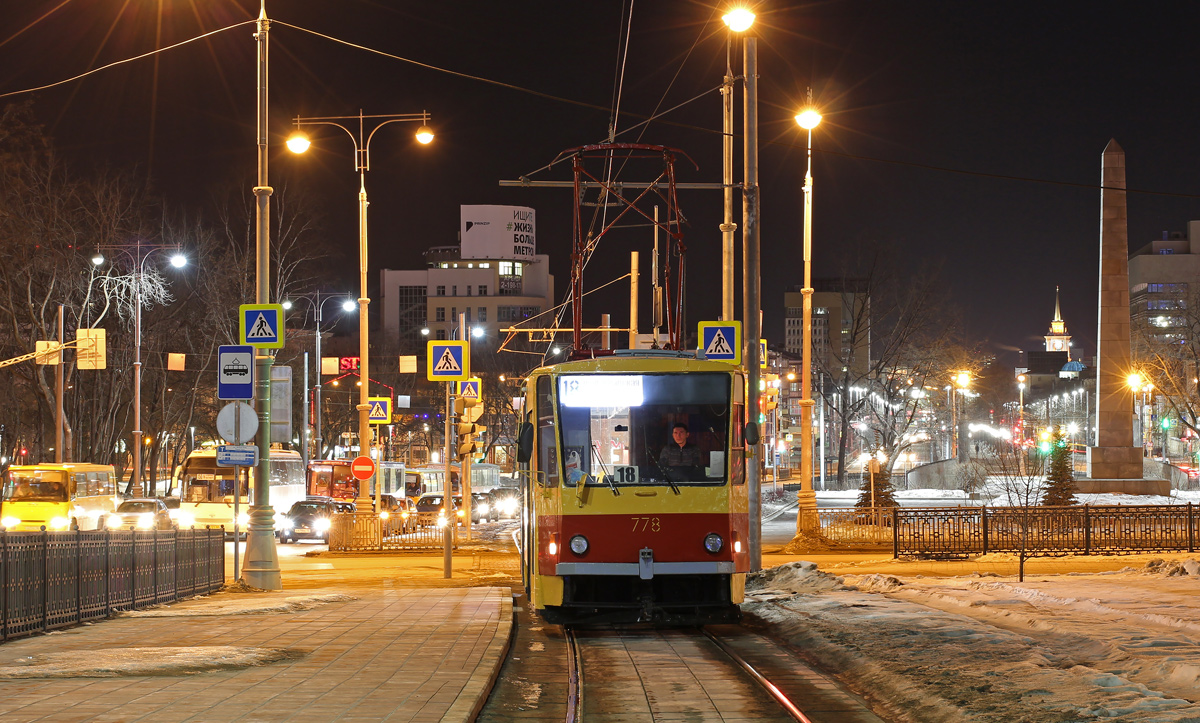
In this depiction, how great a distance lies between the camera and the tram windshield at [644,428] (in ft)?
45.3

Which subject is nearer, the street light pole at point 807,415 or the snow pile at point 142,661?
the snow pile at point 142,661

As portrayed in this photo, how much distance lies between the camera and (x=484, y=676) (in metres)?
10.3

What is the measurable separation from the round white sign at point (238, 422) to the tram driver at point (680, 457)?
25.5 ft

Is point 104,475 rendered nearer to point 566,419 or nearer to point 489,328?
point 566,419

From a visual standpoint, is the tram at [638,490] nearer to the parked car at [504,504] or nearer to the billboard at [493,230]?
the parked car at [504,504]

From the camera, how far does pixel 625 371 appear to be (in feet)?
46.2

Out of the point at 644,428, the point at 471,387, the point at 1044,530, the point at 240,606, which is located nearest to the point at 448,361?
the point at 471,387

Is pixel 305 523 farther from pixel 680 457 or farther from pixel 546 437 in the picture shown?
pixel 680 457

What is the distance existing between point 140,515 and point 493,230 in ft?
387

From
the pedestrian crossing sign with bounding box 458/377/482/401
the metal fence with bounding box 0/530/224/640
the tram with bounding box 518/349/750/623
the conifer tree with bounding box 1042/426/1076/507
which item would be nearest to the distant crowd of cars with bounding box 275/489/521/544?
the pedestrian crossing sign with bounding box 458/377/482/401

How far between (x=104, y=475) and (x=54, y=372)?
10.0 m

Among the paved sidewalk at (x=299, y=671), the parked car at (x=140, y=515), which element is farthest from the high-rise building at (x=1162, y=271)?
the paved sidewalk at (x=299, y=671)

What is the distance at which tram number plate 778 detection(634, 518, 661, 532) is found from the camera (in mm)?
13531

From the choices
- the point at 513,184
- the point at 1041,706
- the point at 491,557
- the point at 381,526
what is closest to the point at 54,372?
the point at 381,526
